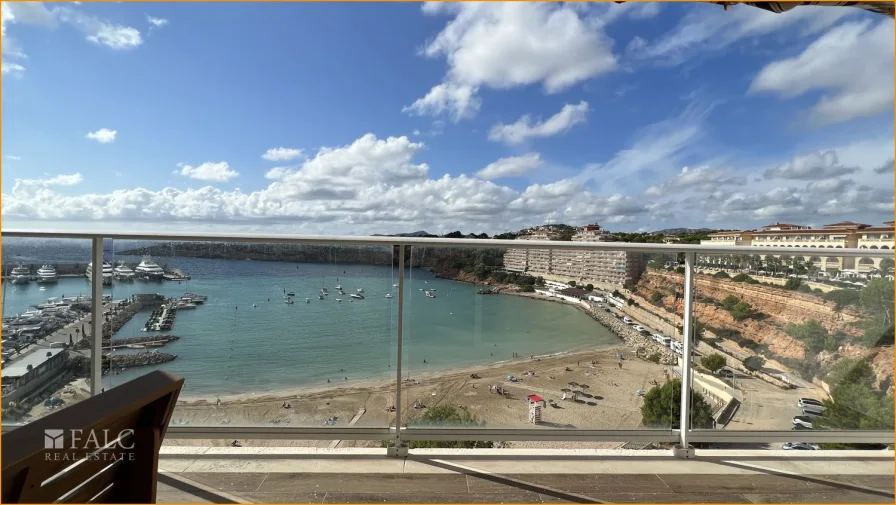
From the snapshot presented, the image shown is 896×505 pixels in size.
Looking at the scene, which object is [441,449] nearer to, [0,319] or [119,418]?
[119,418]

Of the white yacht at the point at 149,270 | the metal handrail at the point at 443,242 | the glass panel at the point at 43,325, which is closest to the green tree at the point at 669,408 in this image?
the metal handrail at the point at 443,242

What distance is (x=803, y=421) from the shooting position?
6.59 feet

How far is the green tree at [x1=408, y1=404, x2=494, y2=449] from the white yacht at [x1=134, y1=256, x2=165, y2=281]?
1324 mm

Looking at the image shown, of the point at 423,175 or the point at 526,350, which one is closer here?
the point at 526,350

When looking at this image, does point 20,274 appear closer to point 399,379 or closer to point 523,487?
point 399,379

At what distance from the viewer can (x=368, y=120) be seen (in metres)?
39.0

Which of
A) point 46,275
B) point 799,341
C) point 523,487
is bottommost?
point 523,487

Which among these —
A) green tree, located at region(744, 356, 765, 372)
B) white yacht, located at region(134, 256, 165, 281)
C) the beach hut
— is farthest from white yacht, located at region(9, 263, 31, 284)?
green tree, located at region(744, 356, 765, 372)

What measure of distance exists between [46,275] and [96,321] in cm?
27

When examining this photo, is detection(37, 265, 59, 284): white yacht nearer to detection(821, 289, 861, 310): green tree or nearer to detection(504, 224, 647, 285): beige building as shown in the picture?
detection(504, 224, 647, 285): beige building

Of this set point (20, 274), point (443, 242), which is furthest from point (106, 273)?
point (443, 242)

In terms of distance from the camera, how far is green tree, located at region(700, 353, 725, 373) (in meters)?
2.00

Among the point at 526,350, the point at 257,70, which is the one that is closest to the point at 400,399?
the point at 526,350

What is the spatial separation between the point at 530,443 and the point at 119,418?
1.78 metres
